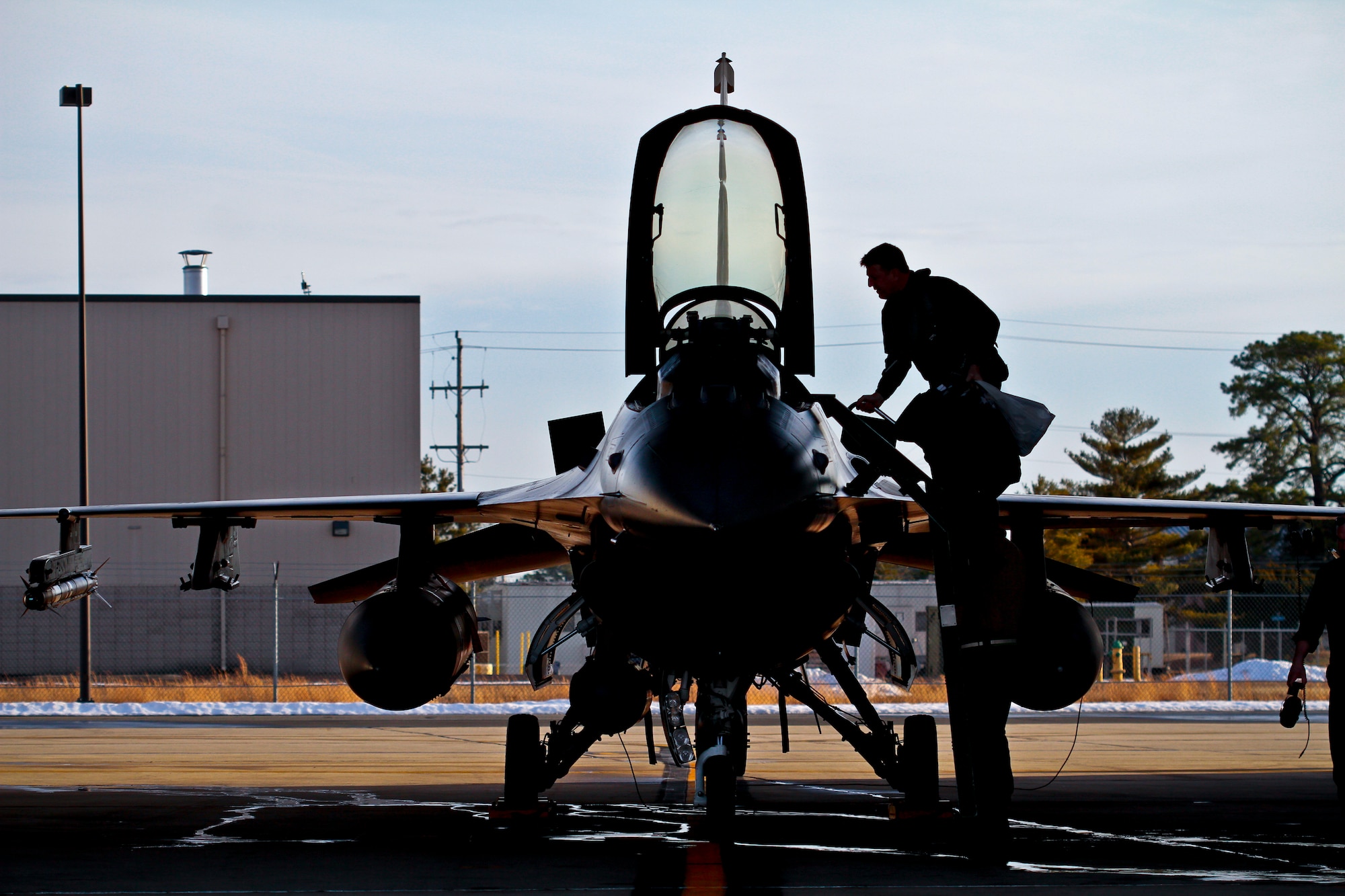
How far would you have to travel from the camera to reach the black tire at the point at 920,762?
8.00m

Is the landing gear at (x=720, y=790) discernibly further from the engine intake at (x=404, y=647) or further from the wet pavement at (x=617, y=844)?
the engine intake at (x=404, y=647)

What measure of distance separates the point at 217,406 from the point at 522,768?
26.0 m

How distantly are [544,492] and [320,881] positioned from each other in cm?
245

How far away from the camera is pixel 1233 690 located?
87.4ft

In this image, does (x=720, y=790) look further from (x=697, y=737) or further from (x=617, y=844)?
(x=617, y=844)

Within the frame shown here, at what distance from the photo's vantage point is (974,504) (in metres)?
4.92

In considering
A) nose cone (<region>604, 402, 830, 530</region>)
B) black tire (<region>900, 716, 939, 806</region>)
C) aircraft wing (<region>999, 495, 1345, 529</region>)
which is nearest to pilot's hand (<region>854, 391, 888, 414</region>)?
nose cone (<region>604, 402, 830, 530</region>)

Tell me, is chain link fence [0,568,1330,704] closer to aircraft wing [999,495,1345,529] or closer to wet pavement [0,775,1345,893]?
aircraft wing [999,495,1345,529]

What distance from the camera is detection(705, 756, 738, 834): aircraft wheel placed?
6.00 meters

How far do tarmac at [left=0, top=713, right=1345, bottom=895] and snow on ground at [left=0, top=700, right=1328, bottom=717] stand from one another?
504 centimetres

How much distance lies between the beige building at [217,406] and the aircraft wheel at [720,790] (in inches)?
1024

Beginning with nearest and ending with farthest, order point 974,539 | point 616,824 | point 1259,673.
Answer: point 974,539 < point 616,824 < point 1259,673

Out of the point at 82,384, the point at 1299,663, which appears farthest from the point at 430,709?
the point at 1299,663

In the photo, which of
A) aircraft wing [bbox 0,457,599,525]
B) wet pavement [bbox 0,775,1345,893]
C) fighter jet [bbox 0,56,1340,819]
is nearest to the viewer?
wet pavement [bbox 0,775,1345,893]
